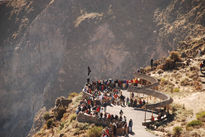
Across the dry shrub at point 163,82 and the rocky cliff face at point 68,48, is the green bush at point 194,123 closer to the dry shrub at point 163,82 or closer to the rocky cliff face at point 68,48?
the dry shrub at point 163,82

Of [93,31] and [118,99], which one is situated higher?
[93,31]

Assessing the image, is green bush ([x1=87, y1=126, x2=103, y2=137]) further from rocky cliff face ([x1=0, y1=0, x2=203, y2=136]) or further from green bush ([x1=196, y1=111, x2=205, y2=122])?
rocky cliff face ([x1=0, y1=0, x2=203, y2=136])

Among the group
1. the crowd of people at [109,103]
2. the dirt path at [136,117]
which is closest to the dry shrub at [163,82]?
the crowd of people at [109,103]

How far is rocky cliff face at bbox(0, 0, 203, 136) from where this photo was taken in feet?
404

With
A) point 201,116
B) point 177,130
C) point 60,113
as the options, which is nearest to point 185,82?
point 201,116

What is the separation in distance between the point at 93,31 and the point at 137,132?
376 feet

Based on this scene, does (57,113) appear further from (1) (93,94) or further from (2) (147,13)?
(2) (147,13)

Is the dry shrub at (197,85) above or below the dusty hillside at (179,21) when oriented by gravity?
below

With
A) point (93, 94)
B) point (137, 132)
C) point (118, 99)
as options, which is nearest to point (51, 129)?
point (93, 94)

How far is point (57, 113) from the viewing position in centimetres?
3866

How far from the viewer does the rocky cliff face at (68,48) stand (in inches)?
4850

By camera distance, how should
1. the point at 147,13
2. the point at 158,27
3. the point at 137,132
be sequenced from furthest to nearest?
1. the point at 147,13
2. the point at 158,27
3. the point at 137,132

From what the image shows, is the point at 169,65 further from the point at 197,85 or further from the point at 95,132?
the point at 95,132

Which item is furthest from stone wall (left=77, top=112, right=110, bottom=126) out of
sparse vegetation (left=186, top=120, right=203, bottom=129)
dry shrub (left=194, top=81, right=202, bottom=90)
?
dry shrub (left=194, top=81, right=202, bottom=90)
